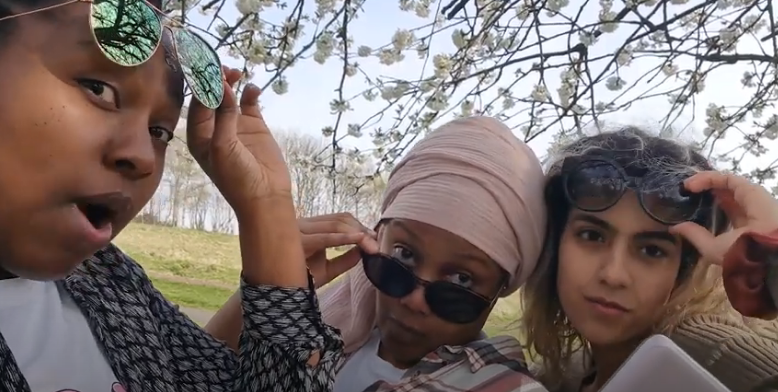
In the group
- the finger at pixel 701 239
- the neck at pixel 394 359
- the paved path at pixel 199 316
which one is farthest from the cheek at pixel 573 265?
the paved path at pixel 199 316

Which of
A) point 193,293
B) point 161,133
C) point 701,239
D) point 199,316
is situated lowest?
point 193,293

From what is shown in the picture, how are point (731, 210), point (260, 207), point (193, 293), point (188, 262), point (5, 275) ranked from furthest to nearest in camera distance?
point (188, 262) < point (193, 293) < point (731, 210) < point (260, 207) < point (5, 275)

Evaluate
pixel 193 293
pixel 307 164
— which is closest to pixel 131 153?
pixel 307 164

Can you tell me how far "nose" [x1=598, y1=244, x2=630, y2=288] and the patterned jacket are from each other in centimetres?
36

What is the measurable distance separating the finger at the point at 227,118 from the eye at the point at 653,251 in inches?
21.0

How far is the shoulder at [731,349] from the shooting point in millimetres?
873

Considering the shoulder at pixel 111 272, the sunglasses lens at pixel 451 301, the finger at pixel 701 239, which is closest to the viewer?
the shoulder at pixel 111 272

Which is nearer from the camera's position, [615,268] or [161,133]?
[161,133]

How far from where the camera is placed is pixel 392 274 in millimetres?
956

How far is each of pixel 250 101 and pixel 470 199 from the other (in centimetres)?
35

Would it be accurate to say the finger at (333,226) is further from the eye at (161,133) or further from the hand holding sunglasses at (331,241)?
the eye at (161,133)

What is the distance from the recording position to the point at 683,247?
939 millimetres

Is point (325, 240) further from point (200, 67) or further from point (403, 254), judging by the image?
point (200, 67)

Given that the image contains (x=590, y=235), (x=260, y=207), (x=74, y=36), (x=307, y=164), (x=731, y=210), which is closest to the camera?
(x=74, y=36)
